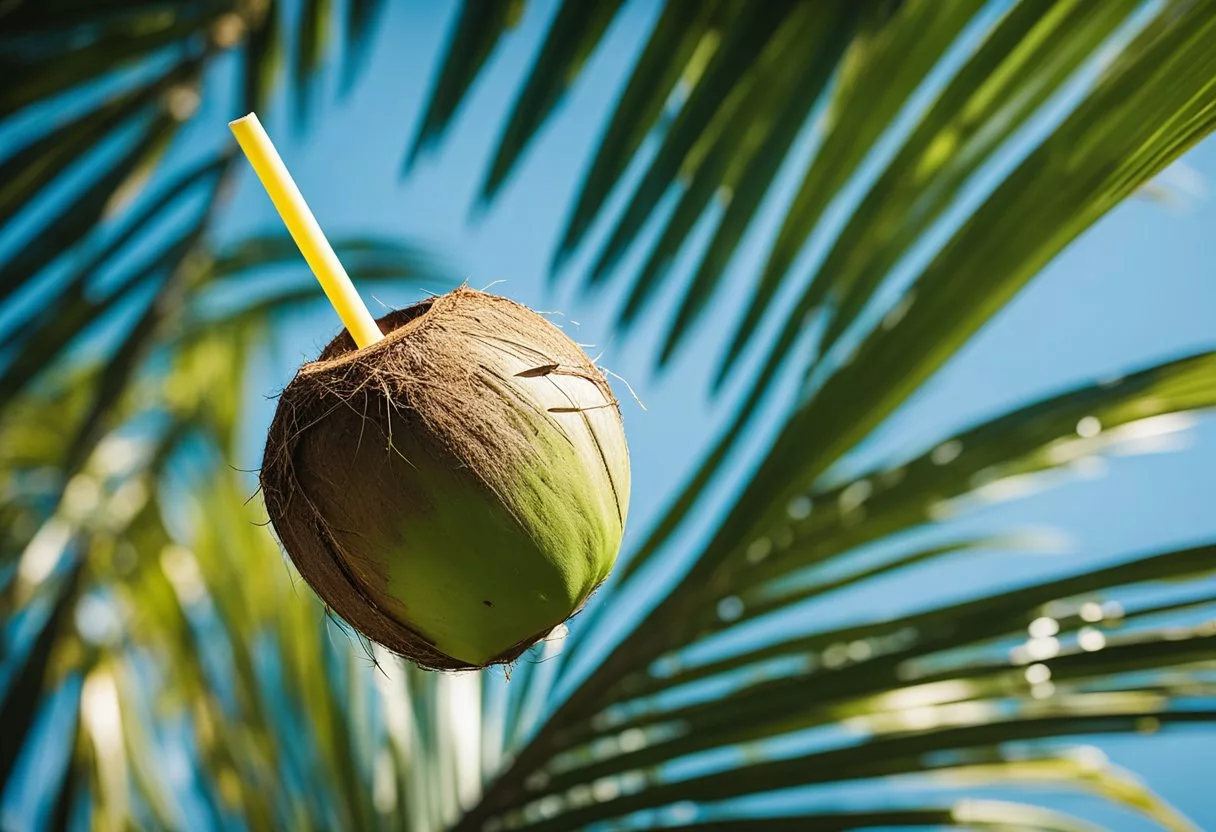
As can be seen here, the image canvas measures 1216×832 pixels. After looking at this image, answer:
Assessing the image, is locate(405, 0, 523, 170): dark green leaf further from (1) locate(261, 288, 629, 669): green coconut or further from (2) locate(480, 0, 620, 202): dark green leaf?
(1) locate(261, 288, 629, 669): green coconut

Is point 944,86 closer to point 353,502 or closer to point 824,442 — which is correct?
point 824,442

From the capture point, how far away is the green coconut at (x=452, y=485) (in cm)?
56

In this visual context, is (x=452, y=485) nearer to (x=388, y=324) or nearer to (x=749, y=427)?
(x=388, y=324)

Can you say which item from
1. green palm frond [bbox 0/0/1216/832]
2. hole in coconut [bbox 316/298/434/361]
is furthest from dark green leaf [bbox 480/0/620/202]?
hole in coconut [bbox 316/298/434/361]

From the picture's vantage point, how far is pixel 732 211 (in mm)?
1184

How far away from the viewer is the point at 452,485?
0.56 metres

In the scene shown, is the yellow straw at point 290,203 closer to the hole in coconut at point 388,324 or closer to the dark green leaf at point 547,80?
the hole in coconut at point 388,324

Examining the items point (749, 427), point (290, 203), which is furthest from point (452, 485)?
point (749, 427)

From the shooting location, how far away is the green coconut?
56 centimetres

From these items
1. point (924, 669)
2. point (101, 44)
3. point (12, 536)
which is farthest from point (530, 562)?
point (12, 536)

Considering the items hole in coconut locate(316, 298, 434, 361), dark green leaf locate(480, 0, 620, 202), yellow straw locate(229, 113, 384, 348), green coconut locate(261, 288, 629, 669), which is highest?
dark green leaf locate(480, 0, 620, 202)

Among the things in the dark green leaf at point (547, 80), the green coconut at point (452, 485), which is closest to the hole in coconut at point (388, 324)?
the green coconut at point (452, 485)

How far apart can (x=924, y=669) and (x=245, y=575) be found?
49.3 inches

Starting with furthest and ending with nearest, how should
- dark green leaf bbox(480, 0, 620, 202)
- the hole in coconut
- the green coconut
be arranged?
dark green leaf bbox(480, 0, 620, 202)
the hole in coconut
the green coconut
